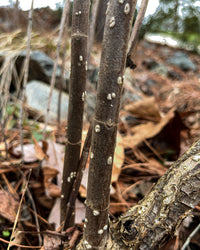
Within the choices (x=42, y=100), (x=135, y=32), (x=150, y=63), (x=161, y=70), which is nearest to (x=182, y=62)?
(x=150, y=63)

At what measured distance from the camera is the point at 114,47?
50 centimetres

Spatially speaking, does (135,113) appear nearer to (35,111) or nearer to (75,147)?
(35,111)

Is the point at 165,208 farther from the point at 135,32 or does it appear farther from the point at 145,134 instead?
the point at 145,134

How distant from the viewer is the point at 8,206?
950 mm

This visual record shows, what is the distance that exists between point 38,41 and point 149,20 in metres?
1.57

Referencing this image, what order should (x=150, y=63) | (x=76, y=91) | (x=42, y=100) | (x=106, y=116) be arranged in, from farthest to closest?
(x=150, y=63) → (x=42, y=100) → (x=76, y=91) → (x=106, y=116)

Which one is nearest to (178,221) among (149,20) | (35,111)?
(149,20)

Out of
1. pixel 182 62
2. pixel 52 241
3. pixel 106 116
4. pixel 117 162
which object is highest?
pixel 182 62

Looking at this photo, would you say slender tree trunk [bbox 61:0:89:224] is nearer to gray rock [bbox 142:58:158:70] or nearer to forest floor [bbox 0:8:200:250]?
forest floor [bbox 0:8:200:250]

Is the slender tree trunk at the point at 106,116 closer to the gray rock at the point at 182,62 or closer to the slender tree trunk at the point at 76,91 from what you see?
the slender tree trunk at the point at 76,91

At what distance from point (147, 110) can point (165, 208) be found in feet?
3.68

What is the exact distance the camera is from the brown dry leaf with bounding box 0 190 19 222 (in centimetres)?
91

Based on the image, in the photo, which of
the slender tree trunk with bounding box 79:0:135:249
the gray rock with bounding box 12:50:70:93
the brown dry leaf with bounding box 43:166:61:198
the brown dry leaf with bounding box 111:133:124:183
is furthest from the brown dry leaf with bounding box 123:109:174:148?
the gray rock with bounding box 12:50:70:93

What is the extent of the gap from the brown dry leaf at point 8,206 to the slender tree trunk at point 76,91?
23cm
